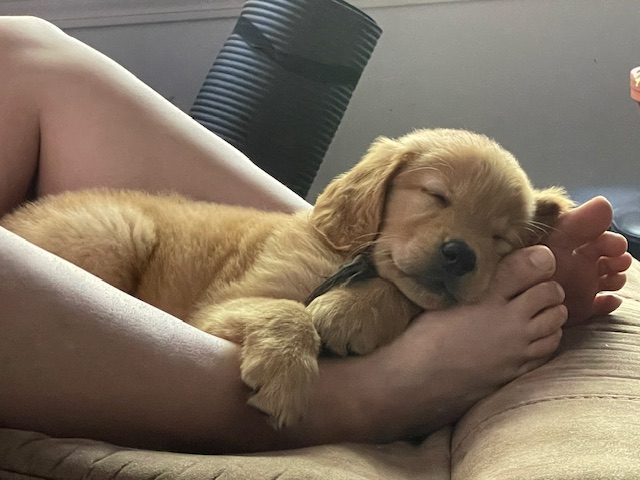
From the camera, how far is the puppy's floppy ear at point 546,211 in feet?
4.44

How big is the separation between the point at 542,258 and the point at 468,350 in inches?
7.5

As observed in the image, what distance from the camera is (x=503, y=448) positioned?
3.16 ft

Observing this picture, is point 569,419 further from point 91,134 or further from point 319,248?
point 91,134

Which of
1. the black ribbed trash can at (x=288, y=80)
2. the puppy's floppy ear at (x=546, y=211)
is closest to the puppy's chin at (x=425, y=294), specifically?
the puppy's floppy ear at (x=546, y=211)

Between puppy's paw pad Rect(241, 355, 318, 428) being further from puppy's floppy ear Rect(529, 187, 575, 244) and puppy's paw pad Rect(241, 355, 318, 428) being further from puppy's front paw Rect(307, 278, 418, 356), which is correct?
puppy's floppy ear Rect(529, 187, 575, 244)

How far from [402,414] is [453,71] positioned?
1.95 metres

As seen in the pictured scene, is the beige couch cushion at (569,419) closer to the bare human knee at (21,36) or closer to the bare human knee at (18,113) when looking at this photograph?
the bare human knee at (18,113)

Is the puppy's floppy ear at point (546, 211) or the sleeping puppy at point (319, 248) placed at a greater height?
the puppy's floppy ear at point (546, 211)

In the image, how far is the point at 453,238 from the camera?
1.20 meters

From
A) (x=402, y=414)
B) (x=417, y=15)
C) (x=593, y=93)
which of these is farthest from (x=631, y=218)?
(x=402, y=414)

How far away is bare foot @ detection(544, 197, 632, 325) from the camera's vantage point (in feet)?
4.37

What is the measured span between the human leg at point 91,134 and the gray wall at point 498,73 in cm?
127

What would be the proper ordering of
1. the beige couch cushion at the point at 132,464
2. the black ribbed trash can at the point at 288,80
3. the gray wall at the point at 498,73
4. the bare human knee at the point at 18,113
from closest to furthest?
the beige couch cushion at the point at 132,464, the bare human knee at the point at 18,113, the black ribbed trash can at the point at 288,80, the gray wall at the point at 498,73

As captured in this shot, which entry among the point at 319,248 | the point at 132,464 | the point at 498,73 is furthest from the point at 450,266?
the point at 498,73
